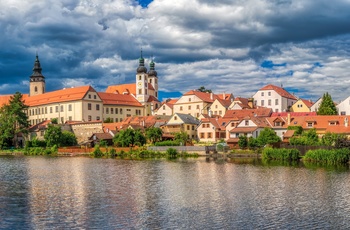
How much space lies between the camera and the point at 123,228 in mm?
19406

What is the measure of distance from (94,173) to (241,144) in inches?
1014

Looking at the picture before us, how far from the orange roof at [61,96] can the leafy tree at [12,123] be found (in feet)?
36.8

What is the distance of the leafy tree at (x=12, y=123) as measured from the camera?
269 feet

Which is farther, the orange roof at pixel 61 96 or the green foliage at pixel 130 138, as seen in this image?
the orange roof at pixel 61 96

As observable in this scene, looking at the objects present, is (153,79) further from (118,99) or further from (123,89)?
(118,99)

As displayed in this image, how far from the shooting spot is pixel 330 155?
48.3 metres

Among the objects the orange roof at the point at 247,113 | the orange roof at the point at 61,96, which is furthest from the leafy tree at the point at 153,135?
the orange roof at the point at 61,96

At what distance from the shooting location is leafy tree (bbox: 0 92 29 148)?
269ft

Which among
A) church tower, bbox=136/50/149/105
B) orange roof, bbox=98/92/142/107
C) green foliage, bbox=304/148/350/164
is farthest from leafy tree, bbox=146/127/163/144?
church tower, bbox=136/50/149/105

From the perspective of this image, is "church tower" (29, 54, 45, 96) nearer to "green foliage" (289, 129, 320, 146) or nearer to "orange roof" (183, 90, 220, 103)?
"orange roof" (183, 90, 220, 103)

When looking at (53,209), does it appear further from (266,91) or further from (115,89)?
(115,89)

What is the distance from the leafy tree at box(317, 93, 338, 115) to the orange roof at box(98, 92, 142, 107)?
44.6 meters

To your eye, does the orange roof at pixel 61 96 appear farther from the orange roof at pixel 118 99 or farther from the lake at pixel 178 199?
the lake at pixel 178 199

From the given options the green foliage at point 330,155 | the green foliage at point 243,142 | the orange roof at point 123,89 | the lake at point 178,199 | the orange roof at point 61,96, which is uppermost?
the orange roof at point 123,89
